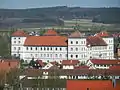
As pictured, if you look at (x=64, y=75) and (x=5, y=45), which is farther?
(x=5, y=45)

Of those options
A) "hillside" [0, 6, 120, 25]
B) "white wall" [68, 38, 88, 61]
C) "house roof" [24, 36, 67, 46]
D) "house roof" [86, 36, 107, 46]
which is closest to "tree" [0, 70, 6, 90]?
"white wall" [68, 38, 88, 61]

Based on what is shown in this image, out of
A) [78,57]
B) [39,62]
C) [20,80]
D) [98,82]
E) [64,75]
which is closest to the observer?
[98,82]

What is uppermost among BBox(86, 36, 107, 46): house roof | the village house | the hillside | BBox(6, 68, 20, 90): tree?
the hillside

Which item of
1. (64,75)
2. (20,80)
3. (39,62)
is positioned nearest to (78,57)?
(39,62)

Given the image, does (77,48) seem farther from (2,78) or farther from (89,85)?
(89,85)

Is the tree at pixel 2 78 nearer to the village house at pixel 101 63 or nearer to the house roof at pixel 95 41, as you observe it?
the village house at pixel 101 63

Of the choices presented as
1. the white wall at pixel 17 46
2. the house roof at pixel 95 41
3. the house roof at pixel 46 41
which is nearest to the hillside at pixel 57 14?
the house roof at pixel 95 41

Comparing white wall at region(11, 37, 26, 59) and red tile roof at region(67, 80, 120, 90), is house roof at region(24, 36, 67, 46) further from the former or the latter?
red tile roof at region(67, 80, 120, 90)

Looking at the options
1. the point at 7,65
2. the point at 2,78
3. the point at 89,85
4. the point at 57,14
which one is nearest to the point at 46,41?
the point at 7,65

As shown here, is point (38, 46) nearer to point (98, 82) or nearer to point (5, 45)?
point (5, 45)
